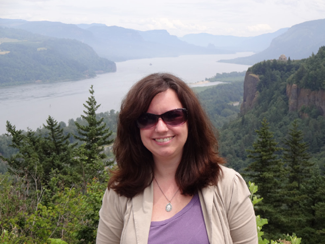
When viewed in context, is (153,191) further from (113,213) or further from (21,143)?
(21,143)

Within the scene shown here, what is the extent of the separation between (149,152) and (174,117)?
1.17 ft

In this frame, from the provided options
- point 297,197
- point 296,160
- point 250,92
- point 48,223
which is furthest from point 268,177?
point 250,92

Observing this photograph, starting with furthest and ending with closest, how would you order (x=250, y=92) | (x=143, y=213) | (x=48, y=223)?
(x=250, y=92), (x=48, y=223), (x=143, y=213)

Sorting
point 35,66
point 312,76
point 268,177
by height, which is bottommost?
point 268,177

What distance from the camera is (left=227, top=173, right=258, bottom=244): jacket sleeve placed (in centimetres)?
158

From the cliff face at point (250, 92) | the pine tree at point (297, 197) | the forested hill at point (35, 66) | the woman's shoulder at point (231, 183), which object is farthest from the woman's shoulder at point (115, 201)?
the forested hill at point (35, 66)

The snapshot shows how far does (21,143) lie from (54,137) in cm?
228

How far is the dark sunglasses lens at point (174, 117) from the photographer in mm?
1730

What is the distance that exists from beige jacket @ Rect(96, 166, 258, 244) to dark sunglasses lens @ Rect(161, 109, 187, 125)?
1.25 ft

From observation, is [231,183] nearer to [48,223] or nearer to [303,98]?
[48,223]

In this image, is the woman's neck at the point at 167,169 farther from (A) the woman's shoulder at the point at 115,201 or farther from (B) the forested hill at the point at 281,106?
(B) the forested hill at the point at 281,106

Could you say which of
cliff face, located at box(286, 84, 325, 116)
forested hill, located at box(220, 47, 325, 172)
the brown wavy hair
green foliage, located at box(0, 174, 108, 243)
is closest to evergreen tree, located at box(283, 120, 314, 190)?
forested hill, located at box(220, 47, 325, 172)

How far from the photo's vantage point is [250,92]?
226 feet

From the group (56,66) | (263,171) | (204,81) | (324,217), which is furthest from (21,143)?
(56,66)
